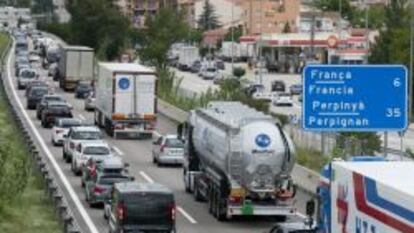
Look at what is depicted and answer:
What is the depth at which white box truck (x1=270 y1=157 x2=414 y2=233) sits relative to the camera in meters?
15.3

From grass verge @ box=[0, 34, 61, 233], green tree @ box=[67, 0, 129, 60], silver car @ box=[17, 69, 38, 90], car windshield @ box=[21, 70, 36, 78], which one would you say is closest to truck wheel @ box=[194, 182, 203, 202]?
grass verge @ box=[0, 34, 61, 233]

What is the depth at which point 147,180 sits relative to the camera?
146ft

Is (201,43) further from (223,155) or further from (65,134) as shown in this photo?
(223,155)

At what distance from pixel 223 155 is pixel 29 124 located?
107ft

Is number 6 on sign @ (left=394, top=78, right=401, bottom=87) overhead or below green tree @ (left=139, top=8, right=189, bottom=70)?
overhead

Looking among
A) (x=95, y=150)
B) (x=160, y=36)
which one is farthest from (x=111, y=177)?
(x=160, y=36)

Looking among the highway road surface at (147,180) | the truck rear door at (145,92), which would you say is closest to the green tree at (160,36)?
the highway road surface at (147,180)

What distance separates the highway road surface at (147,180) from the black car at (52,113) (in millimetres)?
437

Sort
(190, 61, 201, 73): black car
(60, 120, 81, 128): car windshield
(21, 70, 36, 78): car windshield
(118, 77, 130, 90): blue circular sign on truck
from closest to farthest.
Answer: (60, 120, 81, 128): car windshield
(118, 77, 130, 90): blue circular sign on truck
(21, 70, 36, 78): car windshield
(190, 61, 201, 73): black car

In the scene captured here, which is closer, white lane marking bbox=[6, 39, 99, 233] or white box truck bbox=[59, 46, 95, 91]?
white lane marking bbox=[6, 39, 99, 233]

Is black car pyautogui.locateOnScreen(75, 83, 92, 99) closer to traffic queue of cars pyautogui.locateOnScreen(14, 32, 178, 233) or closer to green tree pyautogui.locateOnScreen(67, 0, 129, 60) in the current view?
traffic queue of cars pyautogui.locateOnScreen(14, 32, 178, 233)

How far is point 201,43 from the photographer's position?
647 feet

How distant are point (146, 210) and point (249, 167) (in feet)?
15.7

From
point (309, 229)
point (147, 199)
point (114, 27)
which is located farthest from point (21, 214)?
point (114, 27)
